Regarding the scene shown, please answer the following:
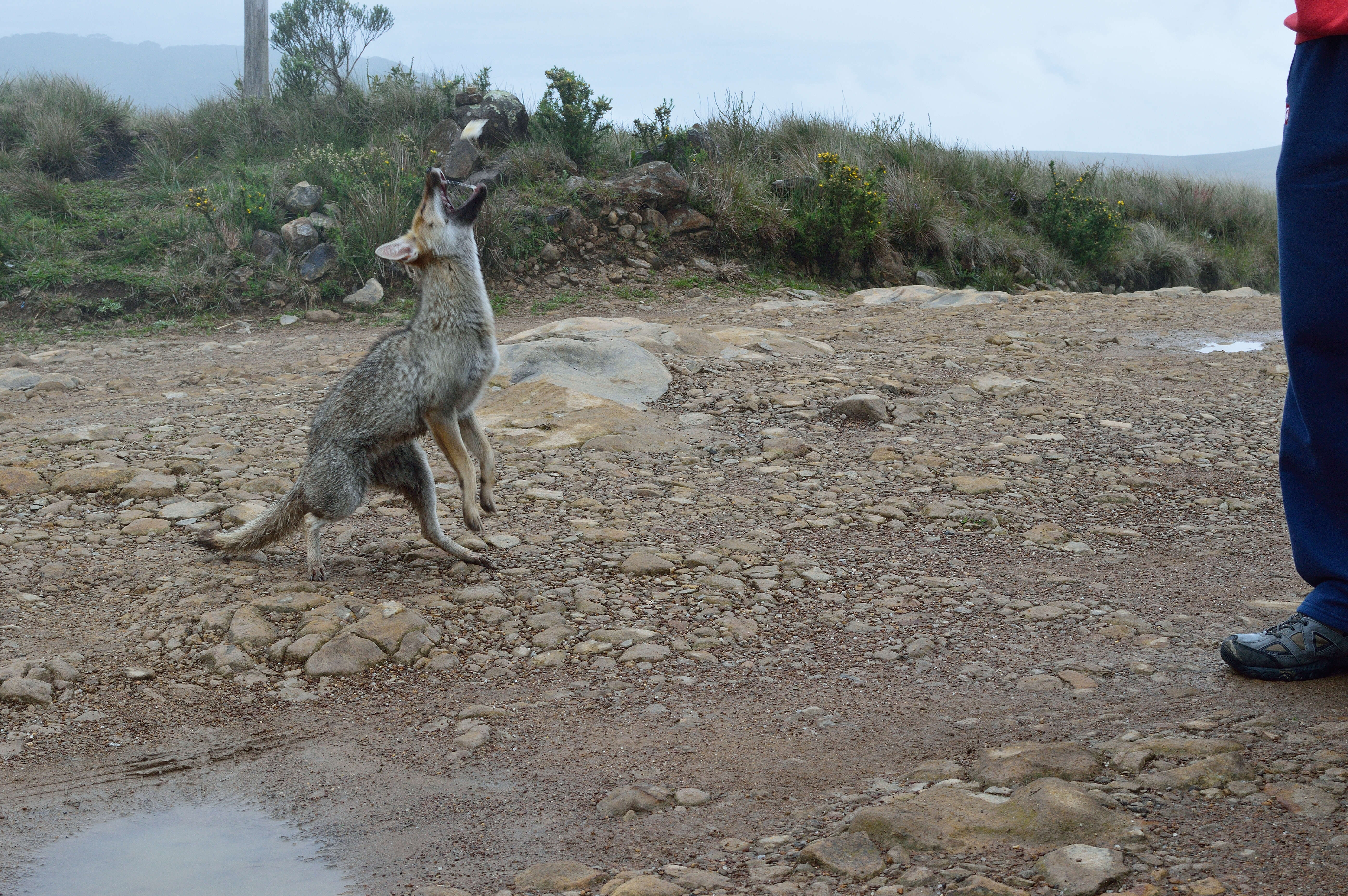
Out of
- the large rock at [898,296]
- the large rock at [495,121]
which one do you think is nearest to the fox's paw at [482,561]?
the large rock at [898,296]

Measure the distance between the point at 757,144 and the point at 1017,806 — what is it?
49.0 ft

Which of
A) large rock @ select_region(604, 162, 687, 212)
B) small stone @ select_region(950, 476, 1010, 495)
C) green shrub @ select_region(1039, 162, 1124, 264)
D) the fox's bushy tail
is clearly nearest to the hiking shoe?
small stone @ select_region(950, 476, 1010, 495)

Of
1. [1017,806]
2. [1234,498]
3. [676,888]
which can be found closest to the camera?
[676,888]

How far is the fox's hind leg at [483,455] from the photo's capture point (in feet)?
15.4

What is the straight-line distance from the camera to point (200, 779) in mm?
2988

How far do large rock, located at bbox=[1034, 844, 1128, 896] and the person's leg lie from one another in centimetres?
131

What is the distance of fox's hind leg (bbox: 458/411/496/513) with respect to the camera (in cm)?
471

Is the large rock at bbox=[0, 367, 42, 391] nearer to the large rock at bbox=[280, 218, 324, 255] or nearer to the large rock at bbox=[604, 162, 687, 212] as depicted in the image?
the large rock at bbox=[280, 218, 324, 255]

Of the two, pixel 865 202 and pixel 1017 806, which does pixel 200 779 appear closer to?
pixel 1017 806

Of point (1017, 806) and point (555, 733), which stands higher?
point (1017, 806)

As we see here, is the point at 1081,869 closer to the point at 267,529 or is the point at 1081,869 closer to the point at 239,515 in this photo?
the point at 267,529

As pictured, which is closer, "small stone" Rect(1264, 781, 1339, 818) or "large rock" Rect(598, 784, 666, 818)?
"small stone" Rect(1264, 781, 1339, 818)

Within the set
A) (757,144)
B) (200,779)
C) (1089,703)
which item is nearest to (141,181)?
(757,144)

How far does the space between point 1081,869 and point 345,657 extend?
260 cm
